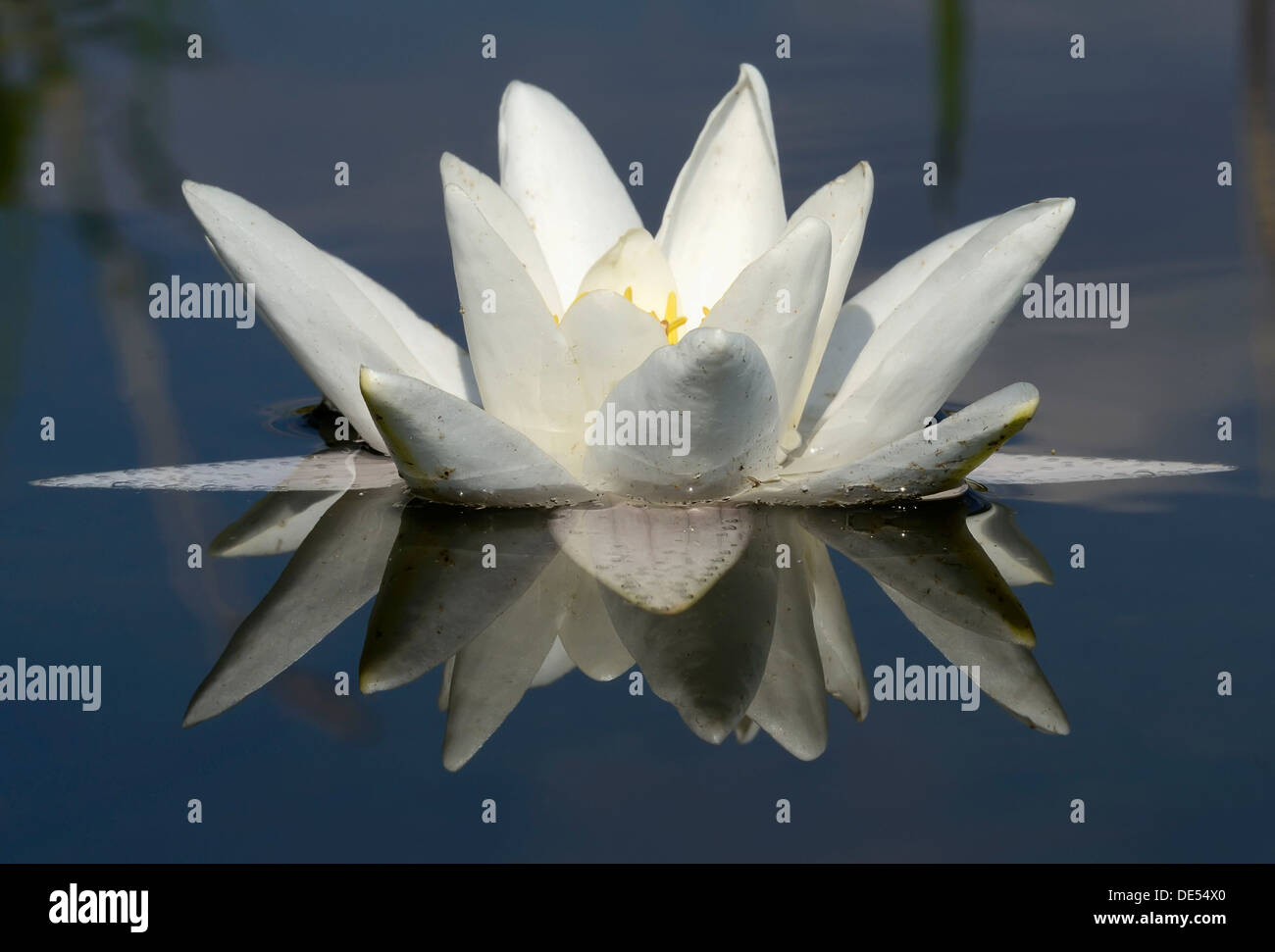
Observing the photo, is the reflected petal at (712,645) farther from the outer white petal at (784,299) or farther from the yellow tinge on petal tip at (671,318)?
the yellow tinge on petal tip at (671,318)

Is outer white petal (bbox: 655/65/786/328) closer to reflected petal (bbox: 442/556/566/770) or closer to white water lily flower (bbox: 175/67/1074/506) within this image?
white water lily flower (bbox: 175/67/1074/506)

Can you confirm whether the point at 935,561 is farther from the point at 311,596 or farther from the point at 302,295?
the point at 302,295

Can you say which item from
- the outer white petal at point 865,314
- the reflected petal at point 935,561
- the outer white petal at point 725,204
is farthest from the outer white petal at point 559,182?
the reflected petal at point 935,561

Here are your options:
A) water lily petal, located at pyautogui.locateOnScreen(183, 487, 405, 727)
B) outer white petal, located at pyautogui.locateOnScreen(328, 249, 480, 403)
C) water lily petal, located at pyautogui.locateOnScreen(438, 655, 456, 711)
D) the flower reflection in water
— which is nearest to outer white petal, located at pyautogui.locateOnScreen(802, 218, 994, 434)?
the flower reflection in water

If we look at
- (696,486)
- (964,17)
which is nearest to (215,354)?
(696,486)

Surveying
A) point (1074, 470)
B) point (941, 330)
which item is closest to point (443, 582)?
point (941, 330)

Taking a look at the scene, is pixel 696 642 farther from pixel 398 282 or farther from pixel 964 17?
pixel 964 17

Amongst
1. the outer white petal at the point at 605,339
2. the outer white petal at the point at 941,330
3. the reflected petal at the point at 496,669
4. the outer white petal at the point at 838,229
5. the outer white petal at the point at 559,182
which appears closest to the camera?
the reflected petal at the point at 496,669
